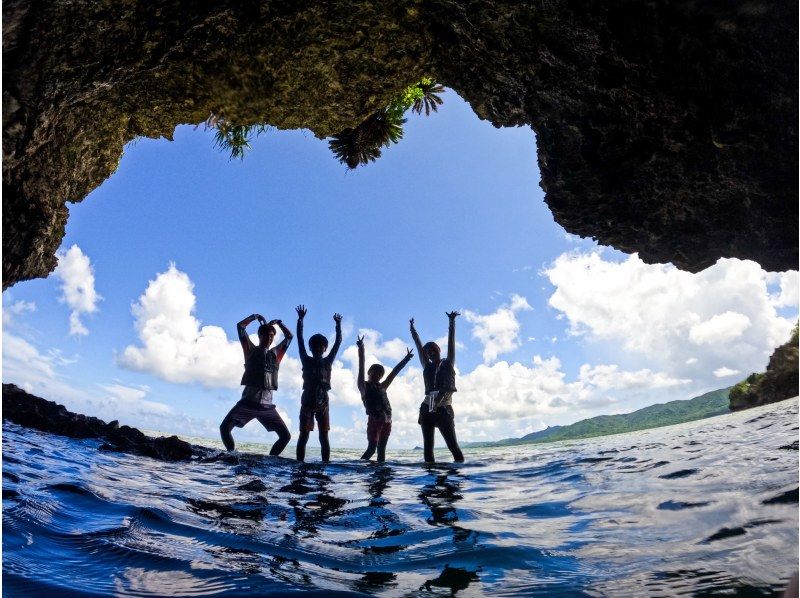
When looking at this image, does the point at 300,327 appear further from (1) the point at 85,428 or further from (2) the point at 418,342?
(1) the point at 85,428

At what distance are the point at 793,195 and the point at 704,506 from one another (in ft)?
10.5

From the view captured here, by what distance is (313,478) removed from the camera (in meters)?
6.87

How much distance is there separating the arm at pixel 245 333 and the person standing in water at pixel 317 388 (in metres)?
1.07

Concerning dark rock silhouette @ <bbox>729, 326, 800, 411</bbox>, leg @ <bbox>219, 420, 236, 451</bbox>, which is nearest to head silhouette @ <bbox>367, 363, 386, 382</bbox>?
leg @ <bbox>219, 420, 236, 451</bbox>

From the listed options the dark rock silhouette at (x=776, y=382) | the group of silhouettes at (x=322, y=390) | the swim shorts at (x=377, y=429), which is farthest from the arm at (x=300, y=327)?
the dark rock silhouette at (x=776, y=382)

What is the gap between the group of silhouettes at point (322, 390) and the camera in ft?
29.8

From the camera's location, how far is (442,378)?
10172 mm

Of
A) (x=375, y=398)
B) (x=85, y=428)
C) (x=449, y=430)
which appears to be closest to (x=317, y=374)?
(x=375, y=398)

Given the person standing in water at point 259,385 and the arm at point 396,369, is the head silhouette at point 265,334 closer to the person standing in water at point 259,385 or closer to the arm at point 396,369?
the person standing in water at point 259,385

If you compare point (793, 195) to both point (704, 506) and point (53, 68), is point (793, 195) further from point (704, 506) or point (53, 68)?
point (53, 68)

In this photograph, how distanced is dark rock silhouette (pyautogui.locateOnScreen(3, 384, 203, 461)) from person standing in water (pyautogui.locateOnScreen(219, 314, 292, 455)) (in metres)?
0.96

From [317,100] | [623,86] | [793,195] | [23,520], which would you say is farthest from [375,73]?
[23,520]

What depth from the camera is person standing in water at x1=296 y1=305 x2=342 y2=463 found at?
9.84 metres

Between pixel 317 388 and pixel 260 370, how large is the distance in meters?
1.36
